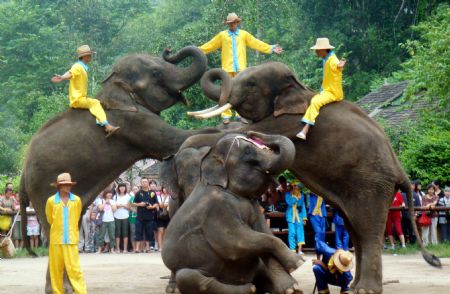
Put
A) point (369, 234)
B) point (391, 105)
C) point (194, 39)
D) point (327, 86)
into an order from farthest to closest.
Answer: point (391, 105) < point (194, 39) < point (327, 86) < point (369, 234)

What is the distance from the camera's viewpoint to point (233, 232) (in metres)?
10.2

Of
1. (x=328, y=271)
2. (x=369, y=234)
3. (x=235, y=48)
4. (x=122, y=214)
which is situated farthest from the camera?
(x=122, y=214)

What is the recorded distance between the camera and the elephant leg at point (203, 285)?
1028 cm

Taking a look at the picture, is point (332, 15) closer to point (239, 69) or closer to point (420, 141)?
point (420, 141)

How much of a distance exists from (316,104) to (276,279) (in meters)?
3.20

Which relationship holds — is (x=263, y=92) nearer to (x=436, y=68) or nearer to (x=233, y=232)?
(x=233, y=232)

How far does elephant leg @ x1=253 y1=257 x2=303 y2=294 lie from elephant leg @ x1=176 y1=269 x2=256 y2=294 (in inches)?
6.8

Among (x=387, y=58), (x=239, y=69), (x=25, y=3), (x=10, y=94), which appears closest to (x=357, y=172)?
(x=239, y=69)

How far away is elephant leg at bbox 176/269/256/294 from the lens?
1028cm

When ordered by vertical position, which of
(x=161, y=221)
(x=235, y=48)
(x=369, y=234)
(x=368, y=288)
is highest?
(x=235, y=48)

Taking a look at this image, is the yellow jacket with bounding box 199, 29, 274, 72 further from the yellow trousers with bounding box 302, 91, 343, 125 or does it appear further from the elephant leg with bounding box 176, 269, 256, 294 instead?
the elephant leg with bounding box 176, 269, 256, 294

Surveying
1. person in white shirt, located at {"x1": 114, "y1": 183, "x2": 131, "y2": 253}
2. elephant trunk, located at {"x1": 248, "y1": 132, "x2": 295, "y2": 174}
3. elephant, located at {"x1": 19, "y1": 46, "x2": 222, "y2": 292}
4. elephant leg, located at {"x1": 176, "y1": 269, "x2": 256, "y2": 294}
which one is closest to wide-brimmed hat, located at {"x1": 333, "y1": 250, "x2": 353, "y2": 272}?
elephant leg, located at {"x1": 176, "y1": 269, "x2": 256, "y2": 294}

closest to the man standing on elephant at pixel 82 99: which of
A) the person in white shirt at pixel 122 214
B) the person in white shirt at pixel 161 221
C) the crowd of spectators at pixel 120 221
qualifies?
the crowd of spectators at pixel 120 221

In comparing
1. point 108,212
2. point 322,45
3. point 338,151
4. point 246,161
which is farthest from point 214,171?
point 108,212
